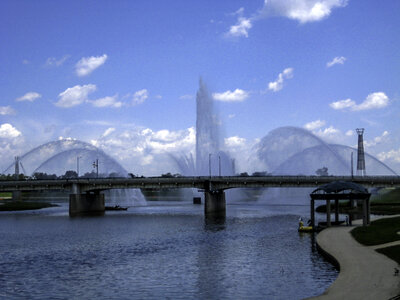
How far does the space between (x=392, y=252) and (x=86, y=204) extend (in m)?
98.1

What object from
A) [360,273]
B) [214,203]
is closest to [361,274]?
[360,273]

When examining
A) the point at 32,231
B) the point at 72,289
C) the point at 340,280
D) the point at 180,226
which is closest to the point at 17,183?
the point at 32,231

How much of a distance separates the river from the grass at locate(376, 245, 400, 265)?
175 inches

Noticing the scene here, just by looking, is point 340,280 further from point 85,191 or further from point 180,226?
point 85,191

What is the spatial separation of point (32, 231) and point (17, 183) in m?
52.3

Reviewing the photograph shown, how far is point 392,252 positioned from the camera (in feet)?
121

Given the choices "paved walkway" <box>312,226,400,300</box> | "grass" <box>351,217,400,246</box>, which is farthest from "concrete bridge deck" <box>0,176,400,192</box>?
"paved walkway" <box>312,226,400,300</box>

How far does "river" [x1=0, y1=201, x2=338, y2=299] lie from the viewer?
30719 mm

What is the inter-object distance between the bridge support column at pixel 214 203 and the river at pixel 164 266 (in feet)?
148

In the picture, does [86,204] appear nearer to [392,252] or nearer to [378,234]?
[378,234]

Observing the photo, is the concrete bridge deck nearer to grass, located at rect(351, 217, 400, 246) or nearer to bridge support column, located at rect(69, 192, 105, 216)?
bridge support column, located at rect(69, 192, 105, 216)

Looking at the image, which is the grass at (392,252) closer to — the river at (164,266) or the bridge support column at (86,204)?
the river at (164,266)

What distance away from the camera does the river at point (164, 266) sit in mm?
30719

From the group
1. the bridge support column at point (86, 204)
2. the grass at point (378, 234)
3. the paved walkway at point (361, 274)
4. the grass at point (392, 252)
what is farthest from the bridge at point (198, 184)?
the grass at point (392, 252)
